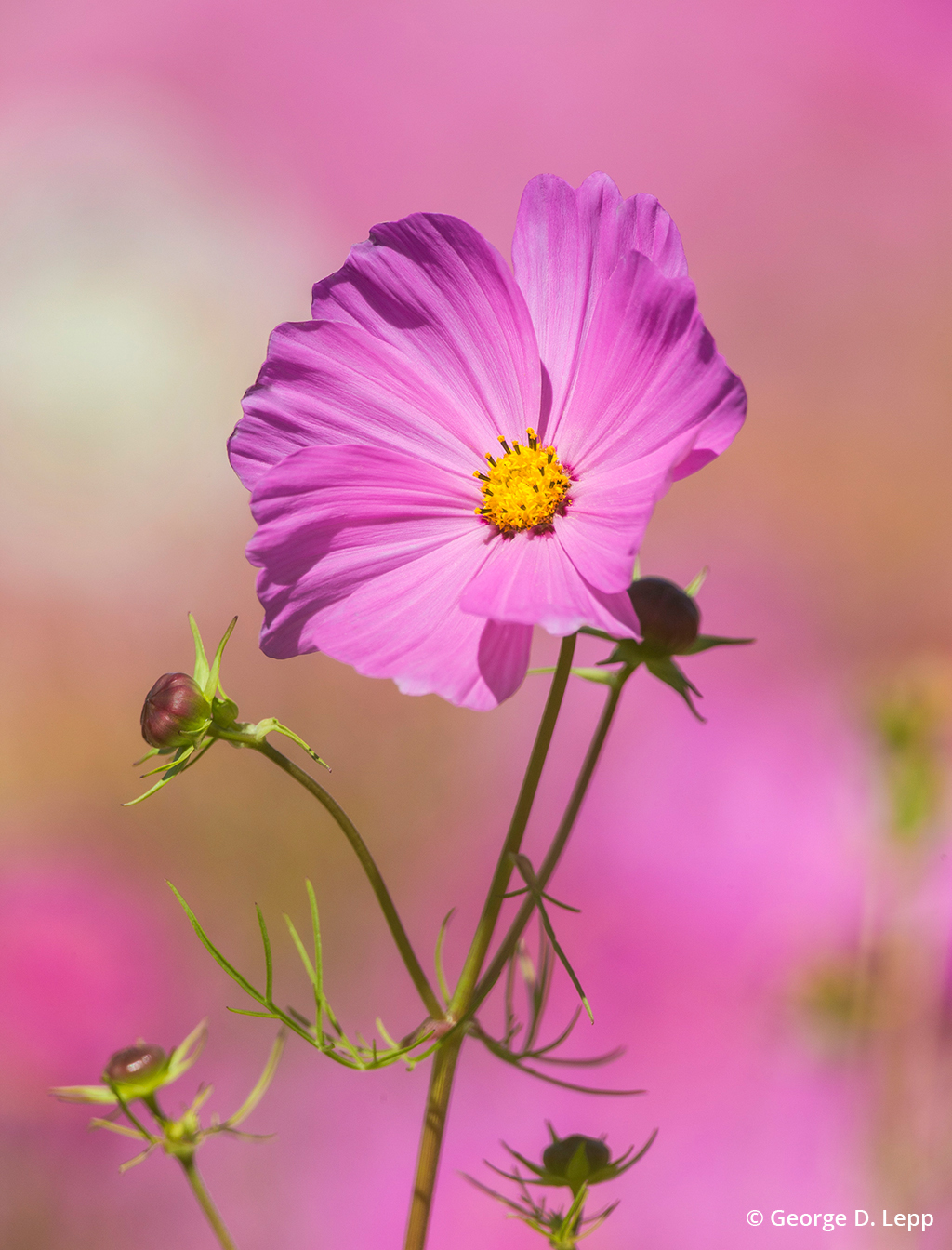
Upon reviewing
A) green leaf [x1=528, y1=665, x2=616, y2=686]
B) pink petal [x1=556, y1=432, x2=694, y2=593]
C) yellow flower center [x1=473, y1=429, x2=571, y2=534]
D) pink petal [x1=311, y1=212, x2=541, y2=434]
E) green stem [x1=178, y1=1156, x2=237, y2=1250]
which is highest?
pink petal [x1=311, y1=212, x2=541, y2=434]

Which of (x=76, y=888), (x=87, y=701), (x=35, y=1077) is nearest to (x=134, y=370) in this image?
(x=87, y=701)

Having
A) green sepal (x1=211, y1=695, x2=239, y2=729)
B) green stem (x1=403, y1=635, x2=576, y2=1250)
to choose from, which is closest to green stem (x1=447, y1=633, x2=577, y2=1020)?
green stem (x1=403, y1=635, x2=576, y2=1250)

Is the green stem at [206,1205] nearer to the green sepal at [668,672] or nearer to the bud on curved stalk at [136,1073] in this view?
the bud on curved stalk at [136,1073]

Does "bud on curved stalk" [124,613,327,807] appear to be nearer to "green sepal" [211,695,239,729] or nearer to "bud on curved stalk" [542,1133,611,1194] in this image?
"green sepal" [211,695,239,729]

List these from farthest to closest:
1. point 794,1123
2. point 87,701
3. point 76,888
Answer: point 87,701 → point 76,888 → point 794,1123

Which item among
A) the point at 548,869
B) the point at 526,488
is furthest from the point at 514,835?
the point at 526,488

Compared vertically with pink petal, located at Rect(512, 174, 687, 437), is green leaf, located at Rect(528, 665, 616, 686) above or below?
below

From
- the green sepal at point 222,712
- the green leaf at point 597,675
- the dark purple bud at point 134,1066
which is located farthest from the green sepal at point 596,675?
the dark purple bud at point 134,1066

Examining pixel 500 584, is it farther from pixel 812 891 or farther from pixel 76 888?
pixel 76 888
